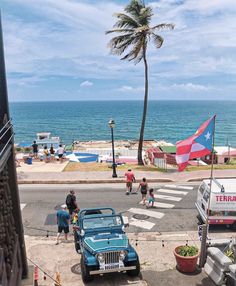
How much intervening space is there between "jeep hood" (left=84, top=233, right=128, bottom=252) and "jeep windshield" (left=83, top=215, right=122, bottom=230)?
452 millimetres

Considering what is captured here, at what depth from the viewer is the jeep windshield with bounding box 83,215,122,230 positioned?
12.8m

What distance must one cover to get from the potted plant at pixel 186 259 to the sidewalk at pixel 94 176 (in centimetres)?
1349

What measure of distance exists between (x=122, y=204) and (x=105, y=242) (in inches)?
345

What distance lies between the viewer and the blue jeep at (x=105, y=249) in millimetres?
11352

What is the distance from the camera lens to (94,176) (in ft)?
89.1

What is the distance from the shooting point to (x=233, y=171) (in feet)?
92.0

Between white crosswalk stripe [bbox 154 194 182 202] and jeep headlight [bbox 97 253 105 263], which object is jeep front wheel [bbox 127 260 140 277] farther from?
white crosswalk stripe [bbox 154 194 182 202]

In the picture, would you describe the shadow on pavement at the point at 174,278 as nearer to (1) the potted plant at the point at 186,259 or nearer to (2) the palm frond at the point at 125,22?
(1) the potted plant at the point at 186,259

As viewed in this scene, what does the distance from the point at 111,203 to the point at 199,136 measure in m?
8.81

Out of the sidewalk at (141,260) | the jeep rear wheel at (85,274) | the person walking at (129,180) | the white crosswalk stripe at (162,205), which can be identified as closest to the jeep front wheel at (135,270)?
the sidewalk at (141,260)

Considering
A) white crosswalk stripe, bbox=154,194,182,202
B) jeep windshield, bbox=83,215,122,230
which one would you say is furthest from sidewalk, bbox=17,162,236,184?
jeep windshield, bbox=83,215,122,230

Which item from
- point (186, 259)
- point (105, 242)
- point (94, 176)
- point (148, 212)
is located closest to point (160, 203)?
point (148, 212)

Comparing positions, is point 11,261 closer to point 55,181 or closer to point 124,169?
point 55,181

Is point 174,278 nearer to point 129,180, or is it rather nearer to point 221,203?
point 221,203
